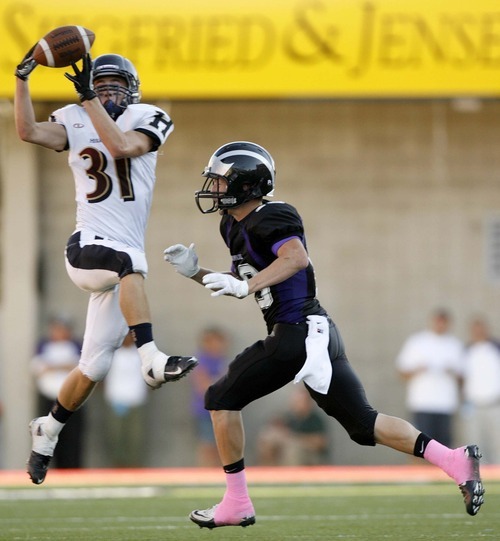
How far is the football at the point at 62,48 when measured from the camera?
568cm

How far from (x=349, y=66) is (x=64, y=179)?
2958 mm

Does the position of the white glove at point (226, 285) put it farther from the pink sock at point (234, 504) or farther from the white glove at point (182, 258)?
the pink sock at point (234, 504)

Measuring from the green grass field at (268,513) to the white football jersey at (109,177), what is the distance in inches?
59.1

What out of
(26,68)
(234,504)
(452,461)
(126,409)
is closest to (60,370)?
(126,409)

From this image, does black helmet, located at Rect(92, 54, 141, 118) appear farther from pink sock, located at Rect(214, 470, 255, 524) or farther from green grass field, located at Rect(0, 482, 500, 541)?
green grass field, located at Rect(0, 482, 500, 541)

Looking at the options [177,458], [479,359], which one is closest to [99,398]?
[177,458]

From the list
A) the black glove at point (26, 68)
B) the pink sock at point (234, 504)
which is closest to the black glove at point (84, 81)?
the black glove at point (26, 68)

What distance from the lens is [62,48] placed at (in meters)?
5.67

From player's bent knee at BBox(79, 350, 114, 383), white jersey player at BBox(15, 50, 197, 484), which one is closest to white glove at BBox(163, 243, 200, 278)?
white jersey player at BBox(15, 50, 197, 484)

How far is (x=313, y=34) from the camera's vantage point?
36.2 feet

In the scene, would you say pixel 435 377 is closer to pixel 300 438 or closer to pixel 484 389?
pixel 484 389

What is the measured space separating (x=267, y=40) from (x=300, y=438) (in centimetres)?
353

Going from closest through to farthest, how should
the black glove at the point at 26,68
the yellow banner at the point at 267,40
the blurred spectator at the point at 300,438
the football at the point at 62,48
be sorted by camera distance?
the football at the point at 62,48, the black glove at the point at 26,68, the yellow banner at the point at 267,40, the blurred spectator at the point at 300,438

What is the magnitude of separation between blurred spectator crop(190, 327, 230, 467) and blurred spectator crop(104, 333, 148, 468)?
1.60ft
